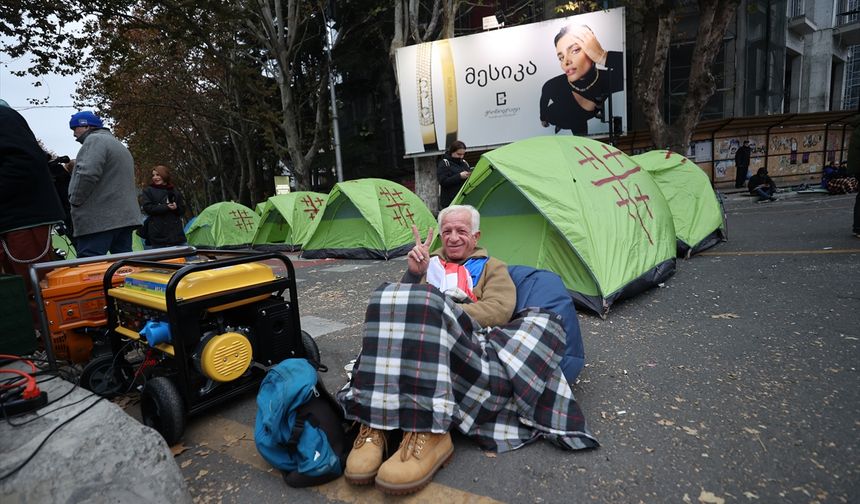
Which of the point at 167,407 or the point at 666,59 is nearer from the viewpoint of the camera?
the point at 167,407

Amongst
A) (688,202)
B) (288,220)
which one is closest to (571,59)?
(688,202)

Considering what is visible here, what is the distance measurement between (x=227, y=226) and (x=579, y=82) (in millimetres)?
11658

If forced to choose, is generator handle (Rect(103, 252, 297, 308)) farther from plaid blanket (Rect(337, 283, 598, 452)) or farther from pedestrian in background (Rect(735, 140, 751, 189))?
pedestrian in background (Rect(735, 140, 751, 189))

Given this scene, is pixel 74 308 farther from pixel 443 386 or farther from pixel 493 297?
pixel 493 297

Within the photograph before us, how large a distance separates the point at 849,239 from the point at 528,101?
9.78 metres

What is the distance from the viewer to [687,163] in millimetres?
6895

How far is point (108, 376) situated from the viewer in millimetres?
2850

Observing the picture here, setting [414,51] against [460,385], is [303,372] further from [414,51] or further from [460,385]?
[414,51]

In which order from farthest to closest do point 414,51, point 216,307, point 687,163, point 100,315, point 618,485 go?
point 414,51 → point 687,163 → point 100,315 → point 216,307 → point 618,485

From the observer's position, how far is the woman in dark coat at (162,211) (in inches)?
236

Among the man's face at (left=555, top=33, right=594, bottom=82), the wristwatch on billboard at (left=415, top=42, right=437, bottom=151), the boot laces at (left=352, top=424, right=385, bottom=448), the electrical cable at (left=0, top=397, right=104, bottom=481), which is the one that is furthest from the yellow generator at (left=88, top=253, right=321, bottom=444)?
the man's face at (left=555, top=33, right=594, bottom=82)

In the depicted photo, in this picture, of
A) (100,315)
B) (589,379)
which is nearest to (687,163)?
(589,379)

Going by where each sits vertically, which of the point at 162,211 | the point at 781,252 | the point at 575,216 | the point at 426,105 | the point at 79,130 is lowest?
the point at 781,252

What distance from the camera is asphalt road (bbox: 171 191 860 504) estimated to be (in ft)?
5.90
